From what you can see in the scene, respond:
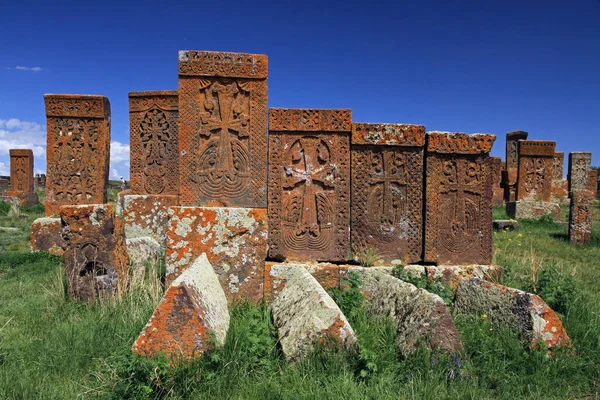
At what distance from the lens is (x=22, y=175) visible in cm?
1380

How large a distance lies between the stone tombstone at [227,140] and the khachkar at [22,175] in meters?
12.9

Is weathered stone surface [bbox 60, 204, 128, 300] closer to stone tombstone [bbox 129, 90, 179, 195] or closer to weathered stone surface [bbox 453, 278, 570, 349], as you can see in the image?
stone tombstone [bbox 129, 90, 179, 195]

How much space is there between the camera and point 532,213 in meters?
12.0

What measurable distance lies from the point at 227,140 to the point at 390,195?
1.63 metres

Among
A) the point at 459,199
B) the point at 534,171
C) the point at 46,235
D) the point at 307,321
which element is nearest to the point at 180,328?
the point at 307,321

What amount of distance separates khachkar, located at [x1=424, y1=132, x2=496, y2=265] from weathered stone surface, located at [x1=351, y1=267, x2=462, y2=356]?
3.49 ft

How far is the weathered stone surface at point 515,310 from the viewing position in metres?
2.64

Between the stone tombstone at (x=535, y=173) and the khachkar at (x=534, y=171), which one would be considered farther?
the stone tombstone at (x=535, y=173)

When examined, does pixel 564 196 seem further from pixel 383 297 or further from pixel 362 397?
pixel 362 397

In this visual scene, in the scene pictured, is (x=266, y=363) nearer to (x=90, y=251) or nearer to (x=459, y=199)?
(x=90, y=251)

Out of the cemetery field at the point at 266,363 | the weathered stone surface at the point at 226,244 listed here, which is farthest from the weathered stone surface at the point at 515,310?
the weathered stone surface at the point at 226,244

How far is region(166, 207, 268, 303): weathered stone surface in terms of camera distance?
3.48 m

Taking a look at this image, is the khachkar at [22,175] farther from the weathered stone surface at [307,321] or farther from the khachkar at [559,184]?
the khachkar at [559,184]

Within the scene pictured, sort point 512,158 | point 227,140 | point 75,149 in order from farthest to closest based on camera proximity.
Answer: point 512,158 → point 75,149 → point 227,140
